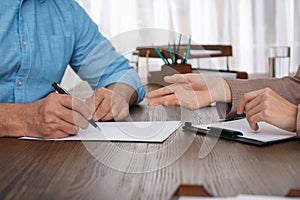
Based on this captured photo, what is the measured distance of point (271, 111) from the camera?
107 cm

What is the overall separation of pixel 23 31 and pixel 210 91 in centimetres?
67

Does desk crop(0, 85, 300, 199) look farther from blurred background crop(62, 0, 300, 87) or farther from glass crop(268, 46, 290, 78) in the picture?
blurred background crop(62, 0, 300, 87)

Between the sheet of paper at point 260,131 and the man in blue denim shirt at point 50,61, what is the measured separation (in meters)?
0.32

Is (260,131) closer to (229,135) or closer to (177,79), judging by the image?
(229,135)

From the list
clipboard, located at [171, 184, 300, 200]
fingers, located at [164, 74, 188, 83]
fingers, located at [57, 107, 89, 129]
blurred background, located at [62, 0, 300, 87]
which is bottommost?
clipboard, located at [171, 184, 300, 200]

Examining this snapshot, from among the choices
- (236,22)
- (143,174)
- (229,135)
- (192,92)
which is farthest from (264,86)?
(236,22)

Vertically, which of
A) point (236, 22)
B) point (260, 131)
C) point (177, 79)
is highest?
point (236, 22)

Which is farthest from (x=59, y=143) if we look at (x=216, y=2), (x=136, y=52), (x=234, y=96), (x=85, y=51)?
(x=216, y=2)

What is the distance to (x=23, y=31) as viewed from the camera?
158 centimetres

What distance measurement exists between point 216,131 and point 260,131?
0.10 meters

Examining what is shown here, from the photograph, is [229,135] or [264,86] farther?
[264,86]

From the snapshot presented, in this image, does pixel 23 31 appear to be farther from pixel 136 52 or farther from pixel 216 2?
pixel 216 2

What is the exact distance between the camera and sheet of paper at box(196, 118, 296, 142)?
3.40ft

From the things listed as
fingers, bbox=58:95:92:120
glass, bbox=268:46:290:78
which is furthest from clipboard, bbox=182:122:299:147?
glass, bbox=268:46:290:78
